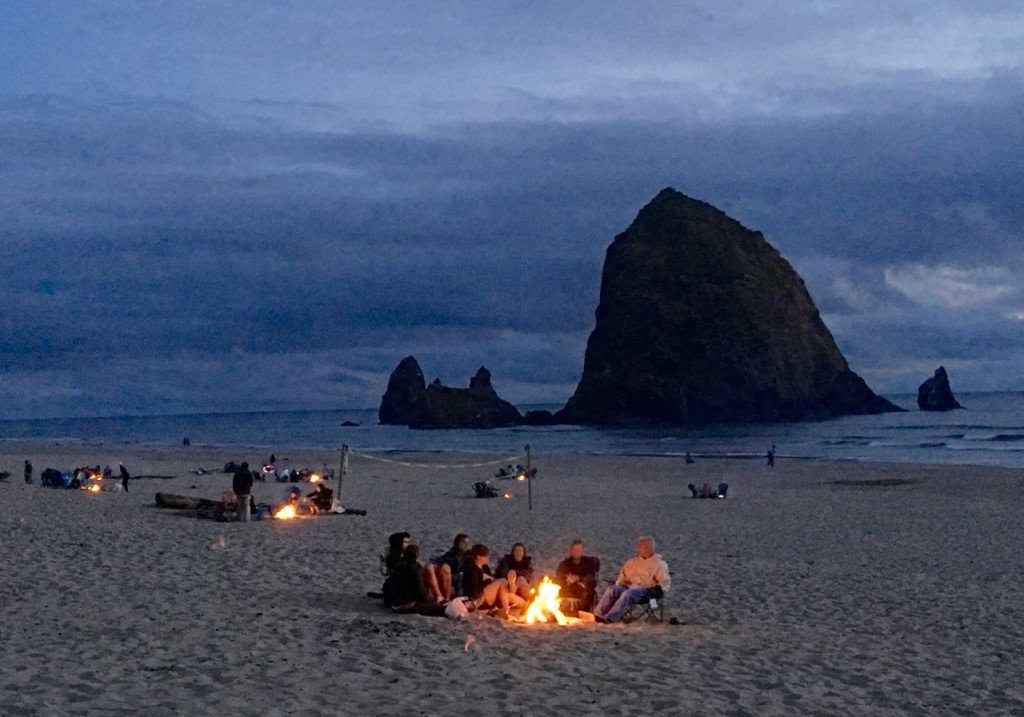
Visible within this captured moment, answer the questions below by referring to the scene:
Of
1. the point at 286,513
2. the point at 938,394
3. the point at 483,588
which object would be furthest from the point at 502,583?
the point at 938,394

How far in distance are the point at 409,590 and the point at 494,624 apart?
3.14 ft

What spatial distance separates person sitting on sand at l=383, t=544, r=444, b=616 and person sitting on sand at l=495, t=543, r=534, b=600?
30.2 inches

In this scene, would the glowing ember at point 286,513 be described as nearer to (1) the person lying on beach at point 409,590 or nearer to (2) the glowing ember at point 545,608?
(1) the person lying on beach at point 409,590

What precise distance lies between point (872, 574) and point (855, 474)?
82.0 feet

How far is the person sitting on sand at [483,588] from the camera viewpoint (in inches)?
→ 388

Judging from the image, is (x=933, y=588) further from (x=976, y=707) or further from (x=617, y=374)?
(x=617, y=374)

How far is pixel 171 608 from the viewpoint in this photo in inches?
373

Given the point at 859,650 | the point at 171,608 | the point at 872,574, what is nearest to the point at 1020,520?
the point at 872,574

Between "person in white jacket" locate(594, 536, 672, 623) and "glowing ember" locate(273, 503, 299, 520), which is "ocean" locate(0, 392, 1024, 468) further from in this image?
"person in white jacket" locate(594, 536, 672, 623)

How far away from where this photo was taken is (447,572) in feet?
32.7

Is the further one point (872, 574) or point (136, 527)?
point (136, 527)

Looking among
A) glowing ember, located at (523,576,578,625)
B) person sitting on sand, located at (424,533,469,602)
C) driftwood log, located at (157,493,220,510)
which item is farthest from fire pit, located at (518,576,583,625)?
driftwood log, located at (157,493,220,510)

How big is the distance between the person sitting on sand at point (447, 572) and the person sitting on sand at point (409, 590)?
8cm

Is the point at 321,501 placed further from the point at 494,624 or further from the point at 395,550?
the point at 494,624
